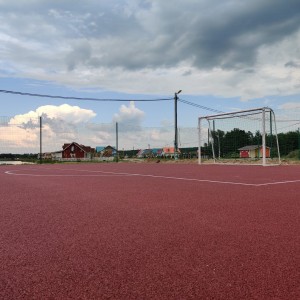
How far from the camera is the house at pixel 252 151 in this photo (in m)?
21.0

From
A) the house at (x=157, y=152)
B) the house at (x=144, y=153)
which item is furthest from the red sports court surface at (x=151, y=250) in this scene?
the house at (x=157, y=152)

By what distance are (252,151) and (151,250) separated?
1982cm

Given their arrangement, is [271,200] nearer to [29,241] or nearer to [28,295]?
[29,241]

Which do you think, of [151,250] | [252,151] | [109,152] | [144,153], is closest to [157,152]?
[144,153]

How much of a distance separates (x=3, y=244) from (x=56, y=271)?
974mm

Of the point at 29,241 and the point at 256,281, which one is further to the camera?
the point at 29,241

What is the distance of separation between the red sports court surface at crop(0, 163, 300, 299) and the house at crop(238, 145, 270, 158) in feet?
52.1

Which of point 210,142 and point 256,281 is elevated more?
point 210,142

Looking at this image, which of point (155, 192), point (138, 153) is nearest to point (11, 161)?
point (138, 153)

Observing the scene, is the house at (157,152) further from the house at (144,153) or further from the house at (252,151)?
the house at (252,151)

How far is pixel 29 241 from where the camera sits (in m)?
3.45

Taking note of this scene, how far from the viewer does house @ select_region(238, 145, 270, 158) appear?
21.0 metres

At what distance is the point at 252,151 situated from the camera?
22.0m

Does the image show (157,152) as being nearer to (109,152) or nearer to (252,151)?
(109,152)
